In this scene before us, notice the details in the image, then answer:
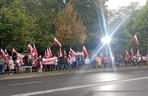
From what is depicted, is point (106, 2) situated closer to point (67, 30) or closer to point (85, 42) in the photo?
point (85, 42)

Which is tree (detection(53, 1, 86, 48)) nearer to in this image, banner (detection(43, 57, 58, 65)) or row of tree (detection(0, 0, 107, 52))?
row of tree (detection(0, 0, 107, 52))

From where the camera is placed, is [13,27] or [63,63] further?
[63,63]

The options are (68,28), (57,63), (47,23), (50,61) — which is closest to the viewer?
(50,61)

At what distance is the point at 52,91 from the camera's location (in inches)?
717

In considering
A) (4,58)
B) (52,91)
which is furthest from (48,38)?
(52,91)

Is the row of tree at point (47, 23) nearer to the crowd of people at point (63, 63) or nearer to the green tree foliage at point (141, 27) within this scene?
the crowd of people at point (63, 63)

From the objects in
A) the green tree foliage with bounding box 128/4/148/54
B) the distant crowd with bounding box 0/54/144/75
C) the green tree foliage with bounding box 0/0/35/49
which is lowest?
the distant crowd with bounding box 0/54/144/75

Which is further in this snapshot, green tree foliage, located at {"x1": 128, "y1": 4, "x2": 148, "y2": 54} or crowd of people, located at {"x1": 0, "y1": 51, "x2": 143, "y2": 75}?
green tree foliage, located at {"x1": 128, "y1": 4, "x2": 148, "y2": 54}

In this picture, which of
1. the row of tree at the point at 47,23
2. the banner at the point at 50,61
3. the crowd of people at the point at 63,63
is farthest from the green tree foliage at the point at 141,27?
the banner at the point at 50,61

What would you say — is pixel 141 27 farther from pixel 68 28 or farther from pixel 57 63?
pixel 57 63

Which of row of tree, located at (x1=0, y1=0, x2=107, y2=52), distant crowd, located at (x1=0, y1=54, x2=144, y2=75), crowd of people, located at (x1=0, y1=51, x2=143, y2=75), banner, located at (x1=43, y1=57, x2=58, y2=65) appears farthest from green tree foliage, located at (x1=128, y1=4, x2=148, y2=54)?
banner, located at (x1=43, y1=57, x2=58, y2=65)

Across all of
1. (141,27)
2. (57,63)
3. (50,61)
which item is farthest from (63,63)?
(141,27)

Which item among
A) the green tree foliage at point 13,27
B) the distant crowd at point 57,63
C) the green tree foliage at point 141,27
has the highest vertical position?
the green tree foliage at point 141,27

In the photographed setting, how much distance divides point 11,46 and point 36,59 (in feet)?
8.19
